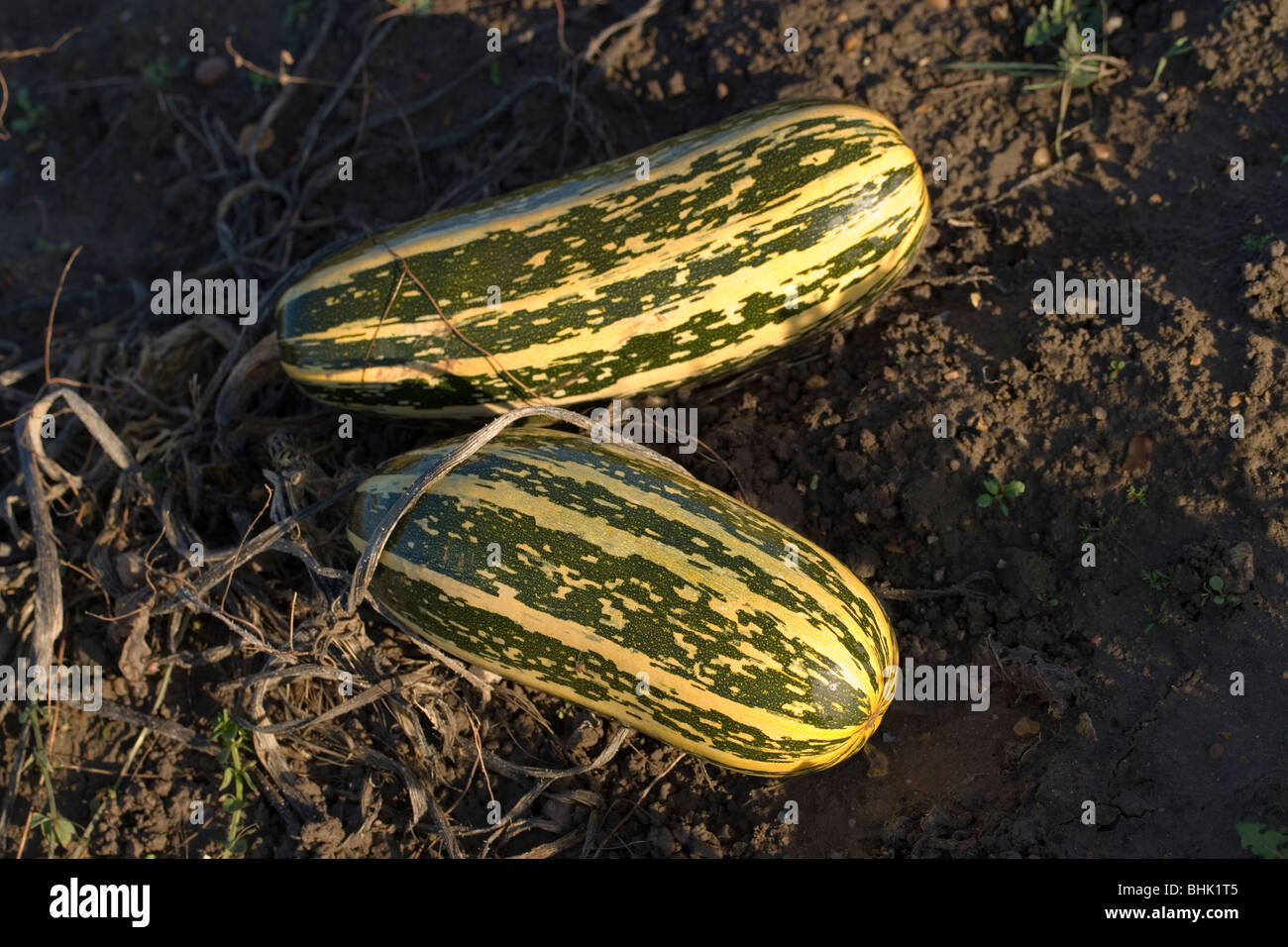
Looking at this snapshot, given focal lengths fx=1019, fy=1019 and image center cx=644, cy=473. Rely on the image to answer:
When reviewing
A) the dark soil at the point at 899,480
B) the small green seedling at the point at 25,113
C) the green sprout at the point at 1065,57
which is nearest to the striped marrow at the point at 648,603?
the dark soil at the point at 899,480

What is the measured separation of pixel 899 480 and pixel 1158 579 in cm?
88

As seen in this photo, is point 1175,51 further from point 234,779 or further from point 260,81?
point 234,779

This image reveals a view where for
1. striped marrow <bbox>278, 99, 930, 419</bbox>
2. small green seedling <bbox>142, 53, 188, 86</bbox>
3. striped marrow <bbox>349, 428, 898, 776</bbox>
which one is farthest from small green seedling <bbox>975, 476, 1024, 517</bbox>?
small green seedling <bbox>142, 53, 188, 86</bbox>

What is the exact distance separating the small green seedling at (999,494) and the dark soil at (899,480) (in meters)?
0.03

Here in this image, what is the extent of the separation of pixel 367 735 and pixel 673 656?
139 centimetres

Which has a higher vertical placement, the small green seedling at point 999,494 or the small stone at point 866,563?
the small green seedling at point 999,494

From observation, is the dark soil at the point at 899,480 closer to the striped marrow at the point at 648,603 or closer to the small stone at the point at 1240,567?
the small stone at the point at 1240,567

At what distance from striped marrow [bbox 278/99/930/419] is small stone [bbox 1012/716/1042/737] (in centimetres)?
152

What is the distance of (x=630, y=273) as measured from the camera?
3412 mm

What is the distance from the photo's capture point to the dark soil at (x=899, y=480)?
10.6 feet

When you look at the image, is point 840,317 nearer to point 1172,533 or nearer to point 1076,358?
point 1076,358

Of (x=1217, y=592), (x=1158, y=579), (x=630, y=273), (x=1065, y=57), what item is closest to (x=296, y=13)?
(x=630, y=273)

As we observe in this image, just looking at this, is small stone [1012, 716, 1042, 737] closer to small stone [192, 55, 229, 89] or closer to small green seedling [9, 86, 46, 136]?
small stone [192, 55, 229, 89]

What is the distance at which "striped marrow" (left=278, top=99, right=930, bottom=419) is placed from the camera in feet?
11.2
